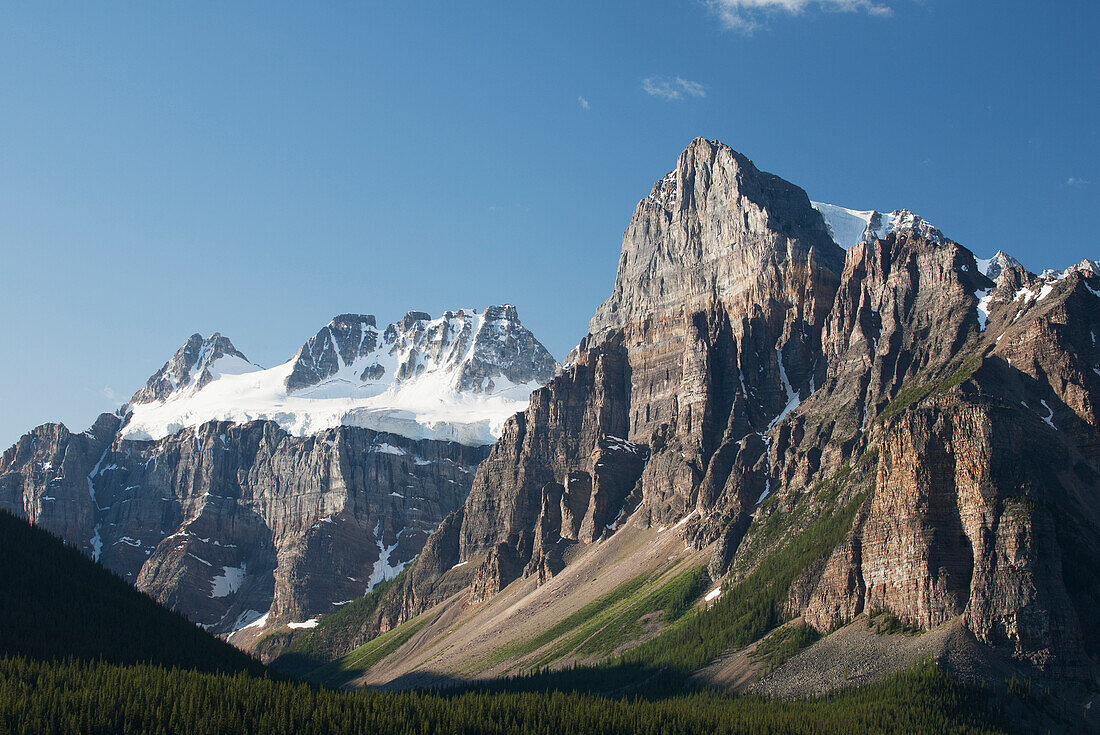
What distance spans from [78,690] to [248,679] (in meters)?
21.9

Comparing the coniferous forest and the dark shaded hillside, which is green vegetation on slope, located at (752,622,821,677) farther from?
the dark shaded hillside

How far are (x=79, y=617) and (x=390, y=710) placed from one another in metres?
50.8

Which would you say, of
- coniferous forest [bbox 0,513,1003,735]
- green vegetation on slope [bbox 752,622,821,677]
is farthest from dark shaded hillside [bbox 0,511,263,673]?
green vegetation on slope [bbox 752,622,821,677]

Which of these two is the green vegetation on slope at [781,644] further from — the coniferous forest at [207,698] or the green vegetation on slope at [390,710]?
the green vegetation on slope at [390,710]

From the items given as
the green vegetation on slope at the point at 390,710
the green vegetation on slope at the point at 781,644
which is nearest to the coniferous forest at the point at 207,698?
the green vegetation on slope at the point at 390,710

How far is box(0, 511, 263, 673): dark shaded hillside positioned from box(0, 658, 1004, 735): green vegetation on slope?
29.7 ft

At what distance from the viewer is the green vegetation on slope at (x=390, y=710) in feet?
381

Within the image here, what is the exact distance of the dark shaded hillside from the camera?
144 m

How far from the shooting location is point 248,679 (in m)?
137

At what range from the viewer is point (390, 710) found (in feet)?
425

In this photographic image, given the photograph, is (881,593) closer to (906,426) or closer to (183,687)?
(906,426)

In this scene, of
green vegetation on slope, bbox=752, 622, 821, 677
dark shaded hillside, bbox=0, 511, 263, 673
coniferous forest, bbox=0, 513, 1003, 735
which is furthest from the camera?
green vegetation on slope, bbox=752, 622, 821, 677

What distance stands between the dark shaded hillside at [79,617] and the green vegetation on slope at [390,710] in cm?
906

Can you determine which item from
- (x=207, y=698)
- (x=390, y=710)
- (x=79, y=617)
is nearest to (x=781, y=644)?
(x=390, y=710)
